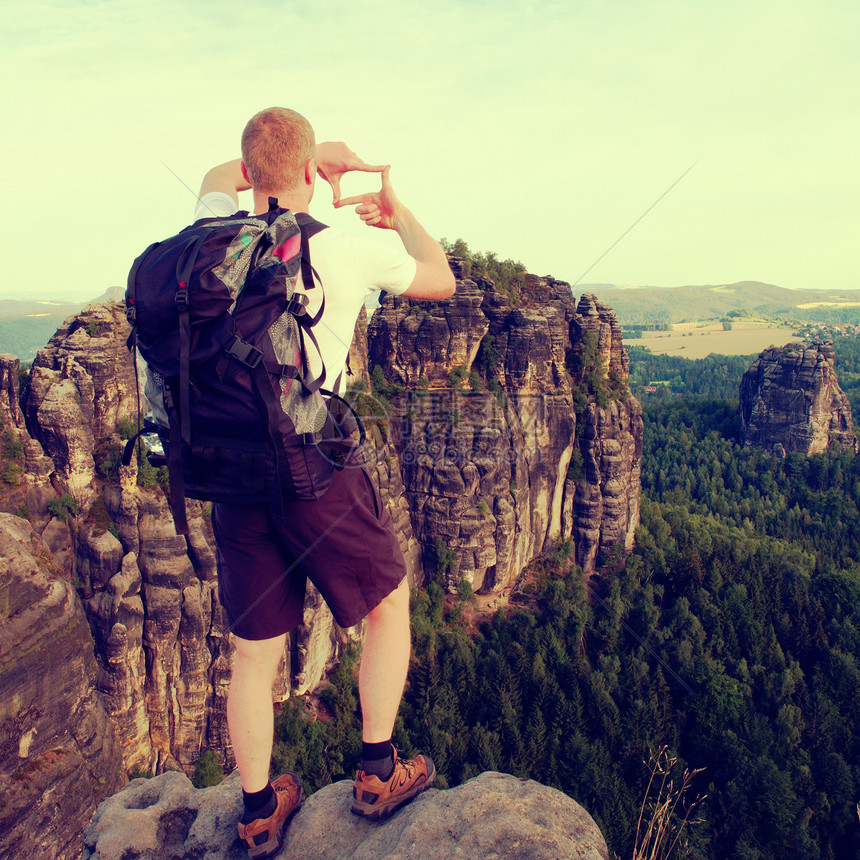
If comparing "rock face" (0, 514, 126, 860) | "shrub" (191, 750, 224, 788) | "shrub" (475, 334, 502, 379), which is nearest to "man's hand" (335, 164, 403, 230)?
"rock face" (0, 514, 126, 860)

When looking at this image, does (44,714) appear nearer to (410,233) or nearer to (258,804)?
(258,804)

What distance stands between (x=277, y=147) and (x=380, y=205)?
0.87 meters

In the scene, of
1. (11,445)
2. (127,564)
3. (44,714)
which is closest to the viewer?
(44,714)

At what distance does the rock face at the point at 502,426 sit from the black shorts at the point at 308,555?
2845cm

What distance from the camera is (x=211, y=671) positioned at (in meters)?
22.9

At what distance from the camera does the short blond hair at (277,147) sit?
11.2 feet

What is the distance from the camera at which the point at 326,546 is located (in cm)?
389

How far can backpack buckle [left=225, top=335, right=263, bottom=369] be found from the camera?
309 cm

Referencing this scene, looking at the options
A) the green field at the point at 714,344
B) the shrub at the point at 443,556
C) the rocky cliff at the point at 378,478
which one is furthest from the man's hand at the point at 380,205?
the green field at the point at 714,344

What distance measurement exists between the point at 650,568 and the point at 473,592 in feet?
43.1

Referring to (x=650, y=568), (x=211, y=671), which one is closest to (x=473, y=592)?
(x=650, y=568)

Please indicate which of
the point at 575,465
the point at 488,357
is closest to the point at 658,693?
the point at 575,465

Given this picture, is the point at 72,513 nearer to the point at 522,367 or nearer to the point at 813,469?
the point at 522,367

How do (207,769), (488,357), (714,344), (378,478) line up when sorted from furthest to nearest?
(714,344)
(488,357)
(378,478)
(207,769)
